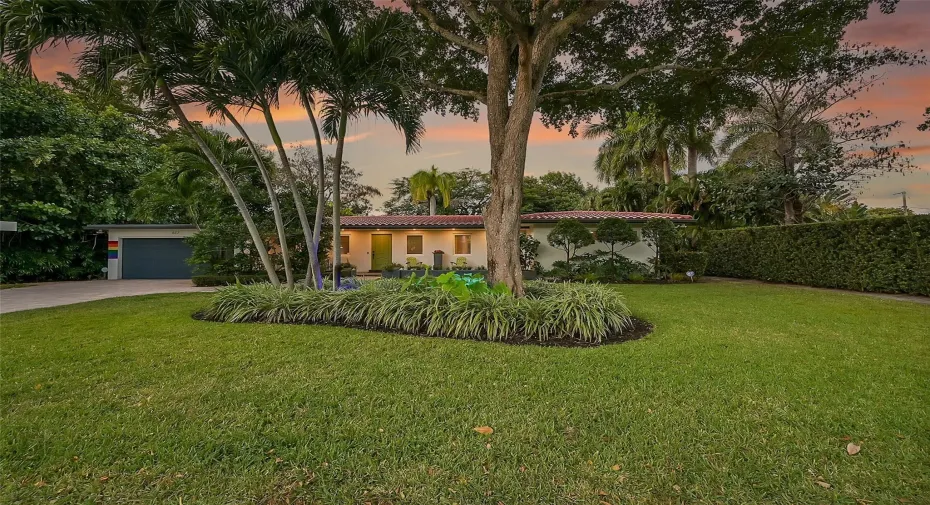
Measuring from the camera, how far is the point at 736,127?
1917 centimetres

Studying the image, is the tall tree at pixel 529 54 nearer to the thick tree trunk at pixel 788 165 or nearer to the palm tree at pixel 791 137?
the palm tree at pixel 791 137

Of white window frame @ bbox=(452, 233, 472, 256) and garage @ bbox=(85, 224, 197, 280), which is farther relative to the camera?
white window frame @ bbox=(452, 233, 472, 256)

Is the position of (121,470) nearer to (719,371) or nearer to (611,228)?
(719,371)

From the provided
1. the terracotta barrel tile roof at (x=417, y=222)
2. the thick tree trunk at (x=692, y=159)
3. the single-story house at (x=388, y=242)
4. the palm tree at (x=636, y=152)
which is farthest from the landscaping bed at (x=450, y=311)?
the thick tree trunk at (x=692, y=159)

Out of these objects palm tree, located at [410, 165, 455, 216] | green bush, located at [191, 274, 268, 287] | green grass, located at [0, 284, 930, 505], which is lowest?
green grass, located at [0, 284, 930, 505]

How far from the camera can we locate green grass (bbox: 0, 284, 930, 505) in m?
1.94

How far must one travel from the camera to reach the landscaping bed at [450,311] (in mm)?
5156

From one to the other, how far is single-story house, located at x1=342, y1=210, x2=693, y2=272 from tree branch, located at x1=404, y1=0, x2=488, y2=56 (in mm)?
8226

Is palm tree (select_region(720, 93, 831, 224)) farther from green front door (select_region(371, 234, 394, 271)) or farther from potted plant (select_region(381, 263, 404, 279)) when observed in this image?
green front door (select_region(371, 234, 394, 271))

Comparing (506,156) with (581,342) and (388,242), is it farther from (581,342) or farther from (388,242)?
(388,242)

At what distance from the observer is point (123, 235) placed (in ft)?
51.2

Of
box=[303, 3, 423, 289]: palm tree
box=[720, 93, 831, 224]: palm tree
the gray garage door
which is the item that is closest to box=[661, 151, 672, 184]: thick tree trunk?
box=[720, 93, 831, 224]: palm tree

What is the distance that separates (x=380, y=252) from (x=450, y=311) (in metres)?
12.4

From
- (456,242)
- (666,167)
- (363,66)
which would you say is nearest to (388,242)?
(456,242)
